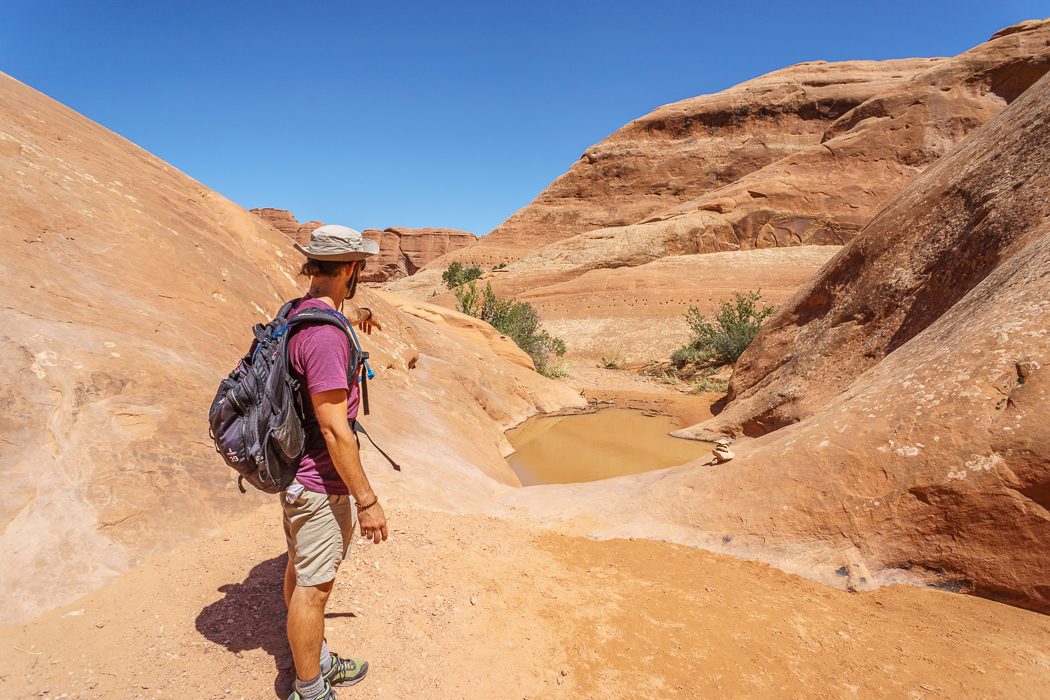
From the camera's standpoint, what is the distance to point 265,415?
1746 millimetres

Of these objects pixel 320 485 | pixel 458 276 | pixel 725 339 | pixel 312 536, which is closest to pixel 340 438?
pixel 320 485

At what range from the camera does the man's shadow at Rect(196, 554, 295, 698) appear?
2091mm

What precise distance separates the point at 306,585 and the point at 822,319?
25.2ft

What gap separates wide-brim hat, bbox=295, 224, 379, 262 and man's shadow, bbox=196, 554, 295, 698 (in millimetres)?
1452

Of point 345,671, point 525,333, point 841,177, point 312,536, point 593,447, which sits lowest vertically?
point 593,447

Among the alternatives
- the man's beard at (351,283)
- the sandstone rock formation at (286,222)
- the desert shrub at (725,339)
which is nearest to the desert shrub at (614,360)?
the desert shrub at (725,339)

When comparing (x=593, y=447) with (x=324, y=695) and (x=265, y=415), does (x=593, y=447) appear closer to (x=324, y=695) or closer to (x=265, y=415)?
(x=324, y=695)

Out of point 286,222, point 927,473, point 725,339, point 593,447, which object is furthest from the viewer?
point 286,222

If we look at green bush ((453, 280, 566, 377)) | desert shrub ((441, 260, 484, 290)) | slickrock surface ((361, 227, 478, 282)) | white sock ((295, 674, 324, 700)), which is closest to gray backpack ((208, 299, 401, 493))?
white sock ((295, 674, 324, 700))

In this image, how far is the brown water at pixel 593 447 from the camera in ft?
22.5

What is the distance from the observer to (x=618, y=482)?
4574mm

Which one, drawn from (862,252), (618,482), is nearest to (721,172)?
(862,252)

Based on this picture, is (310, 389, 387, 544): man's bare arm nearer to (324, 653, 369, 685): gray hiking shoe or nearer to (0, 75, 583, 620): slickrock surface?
(324, 653, 369, 685): gray hiking shoe

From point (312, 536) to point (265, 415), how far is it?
1.41 ft
